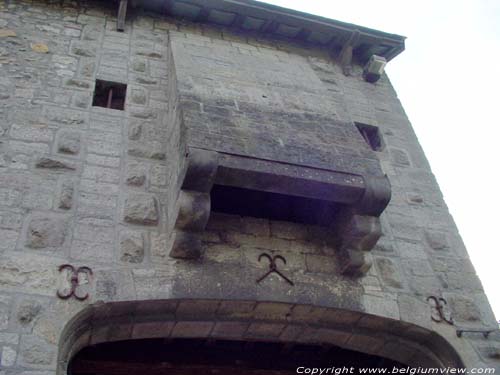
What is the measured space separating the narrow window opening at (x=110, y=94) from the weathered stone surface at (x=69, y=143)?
2.16 feet

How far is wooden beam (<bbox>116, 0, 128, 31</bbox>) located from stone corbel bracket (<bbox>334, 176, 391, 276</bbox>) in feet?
10.3

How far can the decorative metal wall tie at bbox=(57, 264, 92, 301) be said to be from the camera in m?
3.40

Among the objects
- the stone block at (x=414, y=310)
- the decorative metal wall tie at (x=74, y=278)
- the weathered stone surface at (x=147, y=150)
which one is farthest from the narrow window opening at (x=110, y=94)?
the stone block at (x=414, y=310)

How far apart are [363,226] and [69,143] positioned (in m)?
2.29

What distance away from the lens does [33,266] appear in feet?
11.5

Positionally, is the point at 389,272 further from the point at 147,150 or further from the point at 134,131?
the point at 134,131

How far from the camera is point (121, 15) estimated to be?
5.83m

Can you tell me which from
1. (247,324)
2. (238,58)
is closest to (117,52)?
(238,58)

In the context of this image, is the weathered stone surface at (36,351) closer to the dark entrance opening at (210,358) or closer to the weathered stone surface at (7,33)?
the dark entrance opening at (210,358)

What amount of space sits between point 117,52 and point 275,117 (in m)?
1.88

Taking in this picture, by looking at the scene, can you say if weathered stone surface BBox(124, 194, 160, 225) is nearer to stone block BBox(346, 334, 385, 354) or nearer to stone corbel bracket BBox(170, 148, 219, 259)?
stone corbel bracket BBox(170, 148, 219, 259)

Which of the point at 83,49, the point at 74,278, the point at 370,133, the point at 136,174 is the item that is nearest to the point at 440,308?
the point at 370,133

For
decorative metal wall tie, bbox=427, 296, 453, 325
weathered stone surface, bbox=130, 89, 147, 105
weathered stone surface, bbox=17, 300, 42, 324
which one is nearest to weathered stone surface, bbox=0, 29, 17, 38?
weathered stone surface, bbox=130, 89, 147, 105

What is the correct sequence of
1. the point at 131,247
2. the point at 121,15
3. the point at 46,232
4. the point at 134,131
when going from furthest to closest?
1. the point at 121,15
2. the point at 134,131
3. the point at 131,247
4. the point at 46,232
